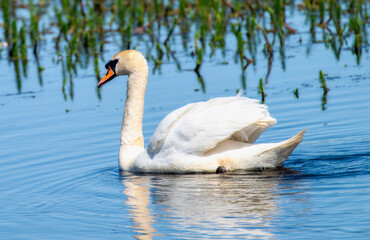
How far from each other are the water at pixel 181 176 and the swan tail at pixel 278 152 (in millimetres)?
113

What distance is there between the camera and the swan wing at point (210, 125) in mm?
7254

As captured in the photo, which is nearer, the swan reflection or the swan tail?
the swan reflection

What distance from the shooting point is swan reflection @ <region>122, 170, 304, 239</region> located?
18.7 feet

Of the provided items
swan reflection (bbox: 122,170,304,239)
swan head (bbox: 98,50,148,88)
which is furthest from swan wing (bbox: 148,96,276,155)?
swan head (bbox: 98,50,148,88)

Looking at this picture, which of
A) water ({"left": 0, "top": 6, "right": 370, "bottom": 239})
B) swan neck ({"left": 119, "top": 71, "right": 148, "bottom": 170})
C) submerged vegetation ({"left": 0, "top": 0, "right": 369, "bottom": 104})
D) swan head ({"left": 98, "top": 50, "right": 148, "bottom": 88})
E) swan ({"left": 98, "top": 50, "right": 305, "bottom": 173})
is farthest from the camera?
submerged vegetation ({"left": 0, "top": 0, "right": 369, "bottom": 104})

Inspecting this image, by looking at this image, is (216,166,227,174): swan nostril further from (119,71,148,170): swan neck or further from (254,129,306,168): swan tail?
(119,71,148,170): swan neck

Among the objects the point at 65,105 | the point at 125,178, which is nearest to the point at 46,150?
the point at 125,178

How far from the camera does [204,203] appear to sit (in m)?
6.45

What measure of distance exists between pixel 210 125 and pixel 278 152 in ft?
2.20

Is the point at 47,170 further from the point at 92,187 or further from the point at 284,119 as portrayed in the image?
the point at 284,119

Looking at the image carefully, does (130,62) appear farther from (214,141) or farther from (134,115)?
(214,141)

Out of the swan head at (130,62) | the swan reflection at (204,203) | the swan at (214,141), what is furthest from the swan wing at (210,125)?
the swan head at (130,62)

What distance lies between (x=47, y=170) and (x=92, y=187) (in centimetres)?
90

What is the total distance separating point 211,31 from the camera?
1609cm
